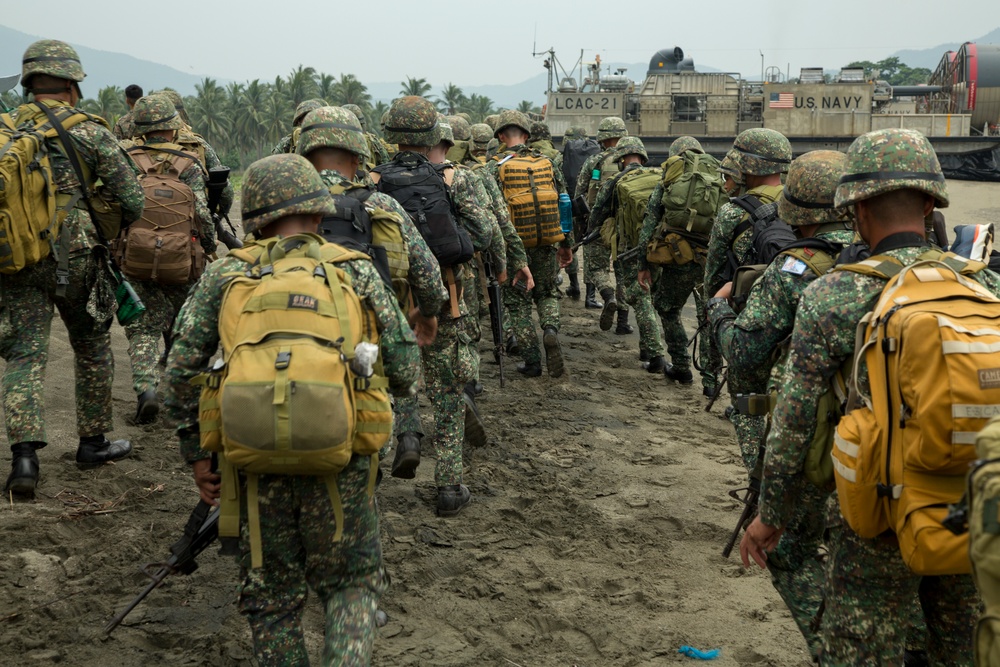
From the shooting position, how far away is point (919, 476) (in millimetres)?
2443

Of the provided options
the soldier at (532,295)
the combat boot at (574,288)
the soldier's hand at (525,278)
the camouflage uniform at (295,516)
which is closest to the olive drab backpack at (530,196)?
the soldier at (532,295)

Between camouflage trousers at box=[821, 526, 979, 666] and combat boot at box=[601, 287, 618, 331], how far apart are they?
24.9ft

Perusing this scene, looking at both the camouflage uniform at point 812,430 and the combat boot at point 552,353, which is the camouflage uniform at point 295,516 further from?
the combat boot at point 552,353

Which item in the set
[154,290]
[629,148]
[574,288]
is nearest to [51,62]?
[154,290]

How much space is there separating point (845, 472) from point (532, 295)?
6516mm

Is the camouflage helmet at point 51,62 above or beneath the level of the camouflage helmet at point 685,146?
above

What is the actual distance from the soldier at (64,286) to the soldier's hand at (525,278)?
3.03 m

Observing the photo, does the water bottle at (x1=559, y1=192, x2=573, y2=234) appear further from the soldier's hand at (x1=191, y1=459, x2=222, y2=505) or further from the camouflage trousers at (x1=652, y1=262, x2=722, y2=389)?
the soldier's hand at (x1=191, y1=459, x2=222, y2=505)

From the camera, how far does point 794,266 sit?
3404mm

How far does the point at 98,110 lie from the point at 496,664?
48957 mm

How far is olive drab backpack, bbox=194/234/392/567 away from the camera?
2.70m

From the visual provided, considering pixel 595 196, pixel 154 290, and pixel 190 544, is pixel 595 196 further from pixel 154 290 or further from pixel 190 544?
pixel 190 544

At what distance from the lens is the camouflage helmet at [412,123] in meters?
5.39

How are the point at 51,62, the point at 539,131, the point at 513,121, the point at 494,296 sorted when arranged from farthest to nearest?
1. the point at 539,131
2. the point at 513,121
3. the point at 494,296
4. the point at 51,62
